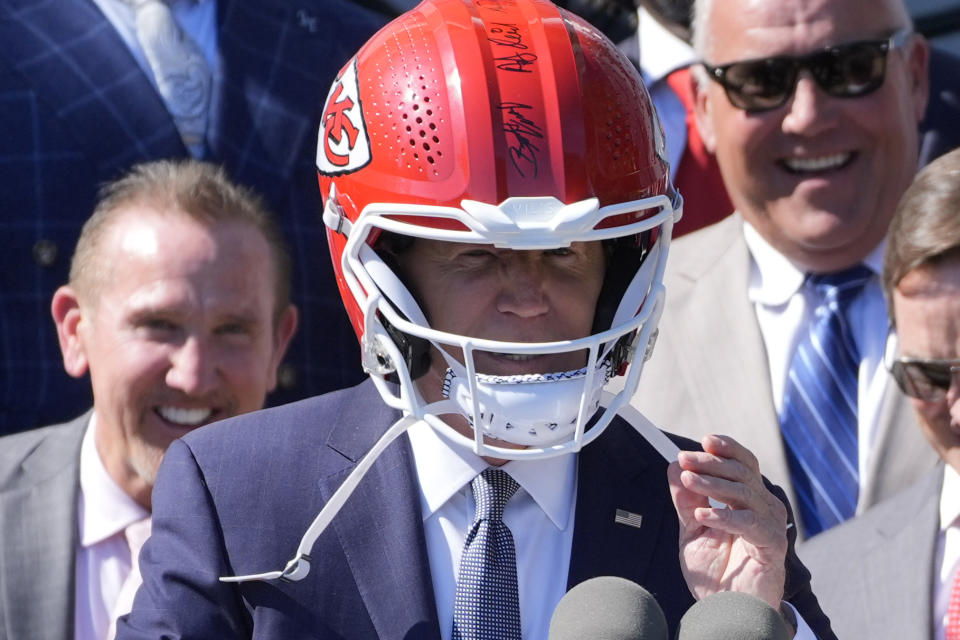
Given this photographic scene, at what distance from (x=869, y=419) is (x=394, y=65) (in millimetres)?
1698

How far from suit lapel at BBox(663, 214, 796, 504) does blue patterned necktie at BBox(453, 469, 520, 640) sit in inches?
51.1

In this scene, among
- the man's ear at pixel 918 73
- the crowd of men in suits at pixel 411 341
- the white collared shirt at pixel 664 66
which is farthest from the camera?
the white collared shirt at pixel 664 66

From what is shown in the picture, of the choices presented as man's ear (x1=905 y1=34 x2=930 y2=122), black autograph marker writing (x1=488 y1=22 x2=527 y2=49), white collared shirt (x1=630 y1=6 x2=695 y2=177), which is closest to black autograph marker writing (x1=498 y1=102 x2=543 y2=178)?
black autograph marker writing (x1=488 y1=22 x2=527 y2=49)

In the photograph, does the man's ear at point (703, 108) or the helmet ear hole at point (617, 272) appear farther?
the man's ear at point (703, 108)

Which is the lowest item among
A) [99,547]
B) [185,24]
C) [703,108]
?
[99,547]

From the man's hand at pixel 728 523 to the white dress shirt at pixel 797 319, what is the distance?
1.41m

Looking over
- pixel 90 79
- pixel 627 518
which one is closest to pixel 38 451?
pixel 90 79

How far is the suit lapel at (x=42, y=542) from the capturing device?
2.95m

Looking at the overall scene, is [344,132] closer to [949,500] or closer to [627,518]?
[627,518]

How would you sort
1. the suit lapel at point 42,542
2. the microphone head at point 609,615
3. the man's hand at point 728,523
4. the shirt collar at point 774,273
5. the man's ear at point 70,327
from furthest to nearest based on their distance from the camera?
the shirt collar at point 774,273 < the man's ear at point 70,327 < the suit lapel at point 42,542 < the man's hand at point 728,523 < the microphone head at point 609,615

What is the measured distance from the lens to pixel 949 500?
311 cm

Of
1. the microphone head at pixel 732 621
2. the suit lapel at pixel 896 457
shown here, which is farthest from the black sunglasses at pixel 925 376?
the microphone head at pixel 732 621

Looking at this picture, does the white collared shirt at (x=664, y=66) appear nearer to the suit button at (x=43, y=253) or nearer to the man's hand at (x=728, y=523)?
the suit button at (x=43, y=253)

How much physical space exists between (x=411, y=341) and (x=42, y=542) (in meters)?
1.15
